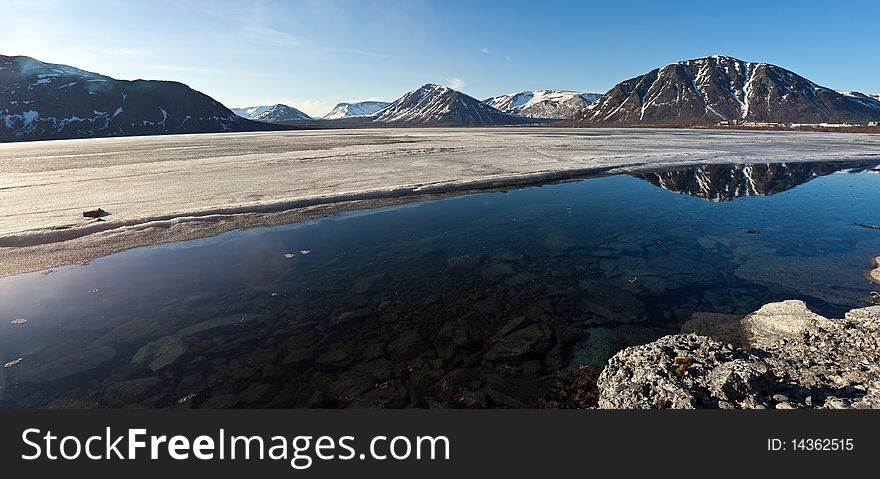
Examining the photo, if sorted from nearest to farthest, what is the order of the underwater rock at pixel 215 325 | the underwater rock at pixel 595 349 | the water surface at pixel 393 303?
the water surface at pixel 393 303, the underwater rock at pixel 595 349, the underwater rock at pixel 215 325

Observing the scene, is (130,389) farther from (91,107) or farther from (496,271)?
(91,107)

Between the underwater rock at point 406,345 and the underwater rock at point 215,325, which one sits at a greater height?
the underwater rock at point 215,325

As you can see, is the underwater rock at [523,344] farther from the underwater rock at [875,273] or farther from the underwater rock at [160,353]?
the underwater rock at [875,273]

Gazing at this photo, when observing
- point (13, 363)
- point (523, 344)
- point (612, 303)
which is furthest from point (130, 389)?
point (612, 303)

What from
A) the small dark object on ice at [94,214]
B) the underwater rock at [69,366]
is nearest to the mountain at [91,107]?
the small dark object on ice at [94,214]

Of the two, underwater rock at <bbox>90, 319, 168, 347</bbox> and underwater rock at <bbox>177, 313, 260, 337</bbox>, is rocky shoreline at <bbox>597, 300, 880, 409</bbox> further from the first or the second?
underwater rock at <bbox>90, 319, 168, 347</bbox>

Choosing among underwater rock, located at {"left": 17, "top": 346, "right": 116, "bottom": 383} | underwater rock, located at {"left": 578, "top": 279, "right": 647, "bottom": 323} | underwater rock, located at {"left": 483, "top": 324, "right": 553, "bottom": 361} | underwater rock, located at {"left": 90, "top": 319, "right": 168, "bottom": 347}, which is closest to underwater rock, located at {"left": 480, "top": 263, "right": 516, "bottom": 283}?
underwater rock, located at {"left": 578, "top": 279, "right": 647, "bottom": 323}

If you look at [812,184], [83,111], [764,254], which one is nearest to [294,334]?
[764,254]
